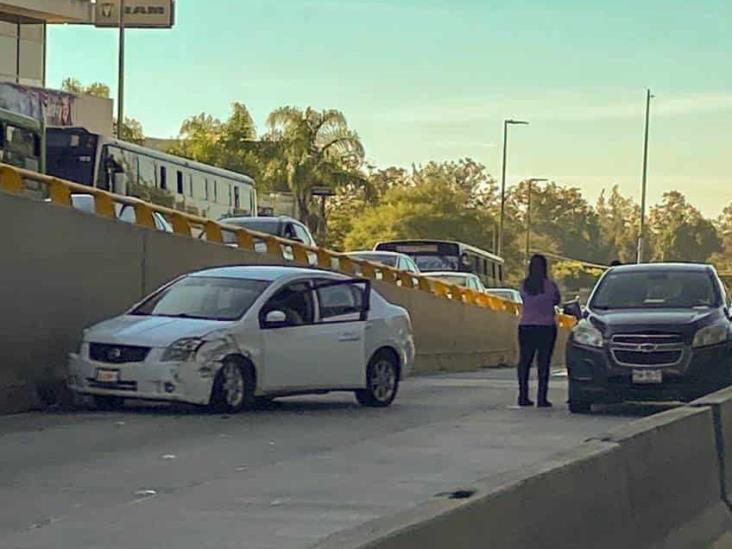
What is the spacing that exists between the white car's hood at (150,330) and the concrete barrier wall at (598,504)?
25.3 ft

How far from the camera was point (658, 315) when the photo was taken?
16922 mm

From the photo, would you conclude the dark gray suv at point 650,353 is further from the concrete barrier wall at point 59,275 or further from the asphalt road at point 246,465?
the concrete barrier wall at point 59,275

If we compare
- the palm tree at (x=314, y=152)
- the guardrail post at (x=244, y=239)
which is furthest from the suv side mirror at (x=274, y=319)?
the palm tree at (x=314, y=152)

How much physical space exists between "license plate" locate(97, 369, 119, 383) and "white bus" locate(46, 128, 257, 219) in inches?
675

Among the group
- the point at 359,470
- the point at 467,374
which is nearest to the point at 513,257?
the point at 467,374

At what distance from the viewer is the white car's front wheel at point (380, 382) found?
1805cm

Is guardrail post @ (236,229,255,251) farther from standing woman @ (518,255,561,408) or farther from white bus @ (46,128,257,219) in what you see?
white bus @ (46,128,257,219)

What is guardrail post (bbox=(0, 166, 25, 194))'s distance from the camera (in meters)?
17.5

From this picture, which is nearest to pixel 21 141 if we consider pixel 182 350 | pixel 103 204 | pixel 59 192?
pixel 103 204

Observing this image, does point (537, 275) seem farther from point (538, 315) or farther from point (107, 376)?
point (107, 376)

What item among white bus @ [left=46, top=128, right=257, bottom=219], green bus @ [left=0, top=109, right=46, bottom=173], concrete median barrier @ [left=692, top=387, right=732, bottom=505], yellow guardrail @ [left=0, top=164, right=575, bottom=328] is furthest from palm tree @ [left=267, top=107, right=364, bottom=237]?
concrete median barrier @ [left=692, top=387, right=732, bottom=505]

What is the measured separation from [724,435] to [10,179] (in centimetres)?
1054

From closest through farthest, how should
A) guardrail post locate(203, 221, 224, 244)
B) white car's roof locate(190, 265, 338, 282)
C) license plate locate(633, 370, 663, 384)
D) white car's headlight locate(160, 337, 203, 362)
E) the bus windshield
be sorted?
white car's headlight locate(160, 337, 203, 362)
license plate locate(633, 370, 663, 384)
white car's roof locate(190, 265, 338, 282)
guardrail post locate(203, 221, 224, 244)
the bus windshield

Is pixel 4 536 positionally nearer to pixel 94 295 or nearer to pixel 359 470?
pixel 359 470
